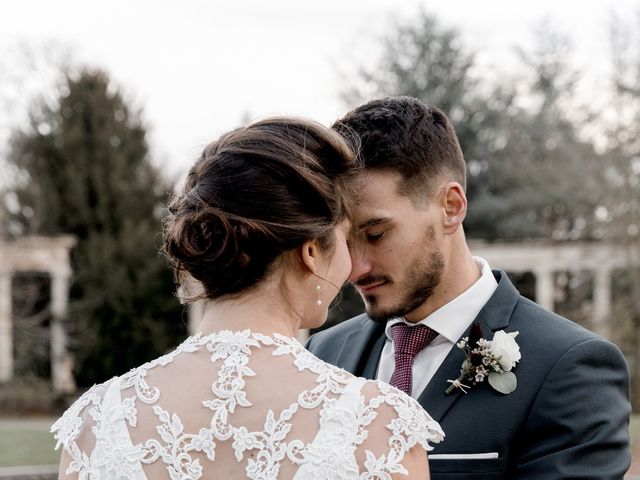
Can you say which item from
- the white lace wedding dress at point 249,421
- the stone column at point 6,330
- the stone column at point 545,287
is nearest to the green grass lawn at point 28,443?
the stone column at point 6,330

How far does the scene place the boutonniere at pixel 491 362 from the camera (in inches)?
120

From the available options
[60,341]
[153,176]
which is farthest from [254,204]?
[153,176]

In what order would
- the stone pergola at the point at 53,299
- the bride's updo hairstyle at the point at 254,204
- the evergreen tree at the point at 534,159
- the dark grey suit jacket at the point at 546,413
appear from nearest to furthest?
the bride's updo hairstyle at the point at 254,204 → the dark grey suit jacket at the point at 546,413 → the stone pergola at the point at 53,299 → the evergreen tree at the point at 534,159

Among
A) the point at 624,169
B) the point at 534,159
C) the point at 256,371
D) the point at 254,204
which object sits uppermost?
the point at 254,204

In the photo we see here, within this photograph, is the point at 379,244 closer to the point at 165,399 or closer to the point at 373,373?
the point at 373,373

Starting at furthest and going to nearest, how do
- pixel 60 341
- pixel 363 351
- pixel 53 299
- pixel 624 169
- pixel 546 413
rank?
1. pixel 53 299
2. pixel 60 341
3. pixel 624 169
4. pixel 363 351
5. pixel 546 413

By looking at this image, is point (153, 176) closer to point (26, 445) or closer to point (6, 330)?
point (6, 330)

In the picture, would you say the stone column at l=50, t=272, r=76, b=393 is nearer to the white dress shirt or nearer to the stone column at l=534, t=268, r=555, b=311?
the stone column at l=534, t=268, r=555, b=311

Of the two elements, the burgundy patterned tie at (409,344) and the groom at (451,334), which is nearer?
the groom at (451,334)

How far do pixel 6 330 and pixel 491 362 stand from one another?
22399 mm

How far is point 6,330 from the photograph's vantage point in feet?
77.3

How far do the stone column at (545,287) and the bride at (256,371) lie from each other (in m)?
23.7

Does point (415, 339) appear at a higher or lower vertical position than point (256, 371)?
lower

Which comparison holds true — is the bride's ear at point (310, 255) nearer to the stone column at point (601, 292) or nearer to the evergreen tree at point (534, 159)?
the stone column at point (601, 292)
